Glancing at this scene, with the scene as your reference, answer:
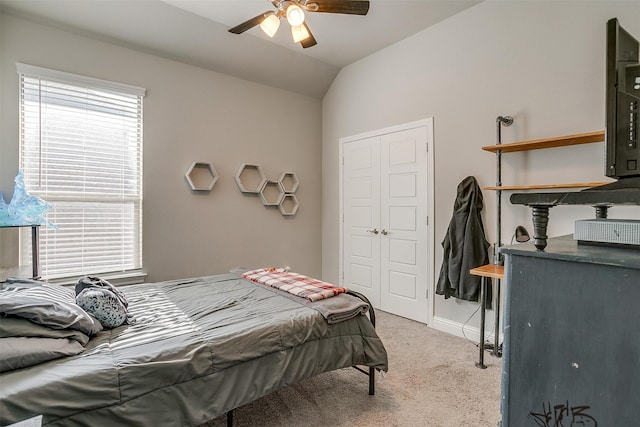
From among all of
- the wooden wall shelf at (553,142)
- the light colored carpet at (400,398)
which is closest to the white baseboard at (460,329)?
the light colored carpet at (400,398)

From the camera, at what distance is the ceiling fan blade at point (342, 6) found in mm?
2166

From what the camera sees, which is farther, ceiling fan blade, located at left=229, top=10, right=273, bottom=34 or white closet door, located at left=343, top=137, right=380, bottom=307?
white closet door, located at left=343, top=137, right=380, bottom=307

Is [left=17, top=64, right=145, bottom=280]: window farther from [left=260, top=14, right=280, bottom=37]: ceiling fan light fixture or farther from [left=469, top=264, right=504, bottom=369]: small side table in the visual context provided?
[left=469, top=264, right=504, bottom=369]: small side table

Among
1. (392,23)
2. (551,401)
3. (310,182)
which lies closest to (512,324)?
(551,401)

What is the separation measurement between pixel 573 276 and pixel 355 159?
3543 mm

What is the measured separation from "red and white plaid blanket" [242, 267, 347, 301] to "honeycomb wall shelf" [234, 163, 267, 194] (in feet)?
4.42

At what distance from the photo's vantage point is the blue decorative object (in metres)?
2.24

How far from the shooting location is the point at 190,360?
1423 mm

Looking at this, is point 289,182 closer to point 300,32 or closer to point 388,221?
point 388,221

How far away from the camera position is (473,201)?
9.54ft

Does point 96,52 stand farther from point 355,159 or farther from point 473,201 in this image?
point 473,201

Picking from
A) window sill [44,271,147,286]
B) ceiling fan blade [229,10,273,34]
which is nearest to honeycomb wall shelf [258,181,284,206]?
window sill [44,271,147,286]

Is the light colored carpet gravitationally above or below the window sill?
below

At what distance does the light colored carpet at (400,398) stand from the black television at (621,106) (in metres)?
1.62
